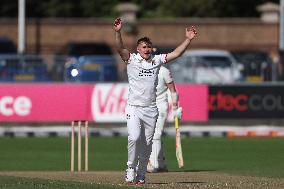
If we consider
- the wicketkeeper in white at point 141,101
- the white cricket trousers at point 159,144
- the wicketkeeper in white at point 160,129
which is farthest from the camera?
the white cricket trousers at point 159,144

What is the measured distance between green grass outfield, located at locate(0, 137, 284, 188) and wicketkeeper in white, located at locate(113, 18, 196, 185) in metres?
3.65

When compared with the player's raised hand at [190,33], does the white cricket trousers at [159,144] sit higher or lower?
lower

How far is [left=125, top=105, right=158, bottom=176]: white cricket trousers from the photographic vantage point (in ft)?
59.9

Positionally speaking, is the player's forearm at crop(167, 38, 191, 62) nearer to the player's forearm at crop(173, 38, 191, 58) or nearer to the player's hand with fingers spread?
the player's forearm at crop(173, 38, 191, 58)

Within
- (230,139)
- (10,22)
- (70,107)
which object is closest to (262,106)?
(230,139)

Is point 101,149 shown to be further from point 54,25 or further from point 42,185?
point 54,25

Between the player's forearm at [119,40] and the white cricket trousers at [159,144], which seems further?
the white cricket trousers at [159,144]

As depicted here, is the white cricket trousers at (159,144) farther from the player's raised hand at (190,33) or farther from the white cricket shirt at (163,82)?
the player's raised hand at (190,33)

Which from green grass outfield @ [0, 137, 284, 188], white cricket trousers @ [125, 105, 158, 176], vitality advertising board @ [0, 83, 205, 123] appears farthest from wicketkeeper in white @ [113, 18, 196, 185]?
vitality advertising board @ [0, 83, 205, 123]

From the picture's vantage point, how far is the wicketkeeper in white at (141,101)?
1825 cm

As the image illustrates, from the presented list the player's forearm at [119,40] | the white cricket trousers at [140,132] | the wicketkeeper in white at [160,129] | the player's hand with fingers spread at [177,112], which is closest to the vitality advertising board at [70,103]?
the wicketkeeper in white at [160,129]

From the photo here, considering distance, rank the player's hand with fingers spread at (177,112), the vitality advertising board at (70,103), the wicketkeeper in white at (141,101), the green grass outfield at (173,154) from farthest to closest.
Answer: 1. the vitality advertising board at (70,103)
2. the green grass outfield at (173,154)
3. the player's hand with fingers spread at (177,112)
4. the wicketkeeper in white at (141,101)

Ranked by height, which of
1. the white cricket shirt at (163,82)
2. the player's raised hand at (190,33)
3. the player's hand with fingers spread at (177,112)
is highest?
the player's raised hand at (190,33)

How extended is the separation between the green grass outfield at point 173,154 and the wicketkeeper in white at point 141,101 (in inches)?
144
